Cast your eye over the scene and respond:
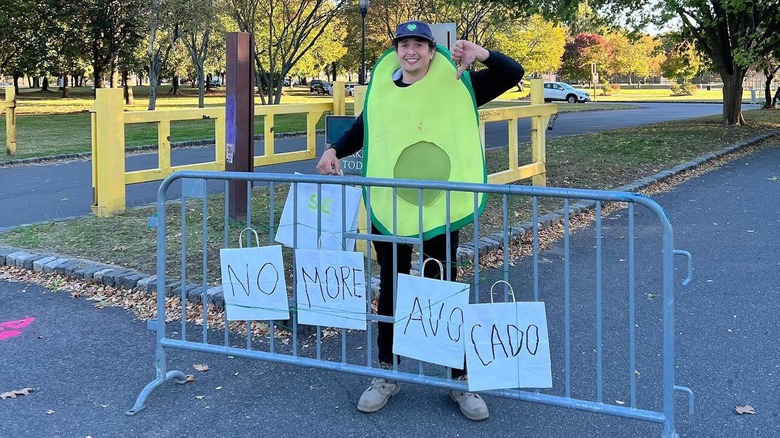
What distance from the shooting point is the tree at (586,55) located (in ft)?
224

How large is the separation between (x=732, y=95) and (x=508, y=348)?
2099cm

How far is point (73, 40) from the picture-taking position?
1531 inches

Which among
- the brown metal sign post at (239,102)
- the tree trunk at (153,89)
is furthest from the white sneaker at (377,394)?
the tree trunk at (153,89)

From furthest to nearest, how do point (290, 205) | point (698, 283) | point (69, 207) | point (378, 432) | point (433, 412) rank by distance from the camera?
1. point (69, 207)
2. point (698, 283)
3. point (290, 205)
4. point (433, 412)
5. point (378, 432)

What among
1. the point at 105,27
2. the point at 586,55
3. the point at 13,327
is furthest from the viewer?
the point at 586,55

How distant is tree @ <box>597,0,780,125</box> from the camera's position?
18188 mm

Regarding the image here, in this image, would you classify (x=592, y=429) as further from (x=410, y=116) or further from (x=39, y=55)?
(x=39, y=55)

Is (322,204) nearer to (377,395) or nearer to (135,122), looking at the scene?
(377,395)

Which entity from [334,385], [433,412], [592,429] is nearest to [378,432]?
[433,412]

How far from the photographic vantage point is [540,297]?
17.7 ft

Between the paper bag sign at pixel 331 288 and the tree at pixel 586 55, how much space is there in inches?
2676

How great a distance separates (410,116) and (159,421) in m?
1.95

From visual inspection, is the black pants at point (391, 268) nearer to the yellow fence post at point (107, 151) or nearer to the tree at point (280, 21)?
the yellow fence post at point (107, 151)

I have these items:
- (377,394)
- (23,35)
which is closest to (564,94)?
(23,35)
